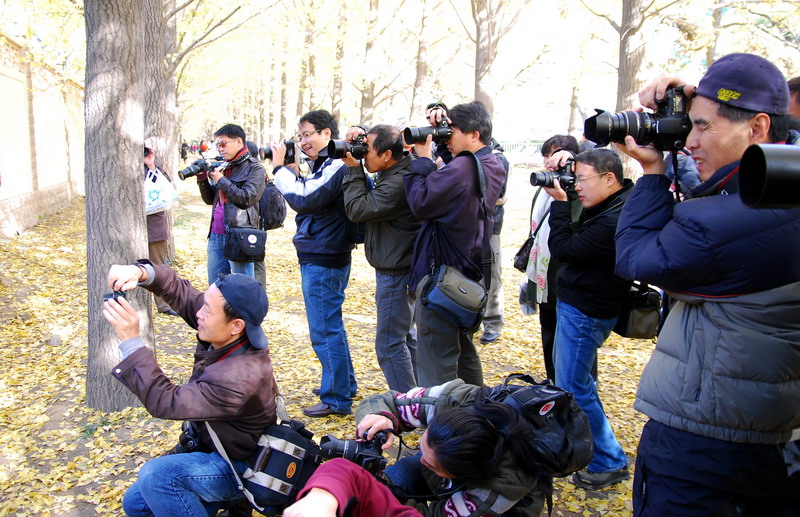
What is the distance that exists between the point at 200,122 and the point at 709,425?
251ft

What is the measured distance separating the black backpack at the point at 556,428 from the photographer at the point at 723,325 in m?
0.25

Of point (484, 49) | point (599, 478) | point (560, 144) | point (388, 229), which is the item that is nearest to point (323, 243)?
point (388, 229)

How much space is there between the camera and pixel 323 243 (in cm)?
401

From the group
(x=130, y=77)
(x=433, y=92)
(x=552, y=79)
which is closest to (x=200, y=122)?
(x=433, y=92)

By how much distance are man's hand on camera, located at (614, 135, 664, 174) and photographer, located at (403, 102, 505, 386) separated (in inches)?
56.6

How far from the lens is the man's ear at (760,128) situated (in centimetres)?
172

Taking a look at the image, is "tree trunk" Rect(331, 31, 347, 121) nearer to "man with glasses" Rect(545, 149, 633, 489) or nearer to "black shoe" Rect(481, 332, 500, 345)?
"black shoe" Rect(481, 332, 500, 345)

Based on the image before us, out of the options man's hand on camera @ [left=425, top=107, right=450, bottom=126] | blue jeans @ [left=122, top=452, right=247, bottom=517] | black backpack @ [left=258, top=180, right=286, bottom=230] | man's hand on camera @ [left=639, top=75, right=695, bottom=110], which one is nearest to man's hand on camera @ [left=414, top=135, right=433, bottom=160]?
man's hand on camera @ [left=425, top=107, right=450, bottom=126]

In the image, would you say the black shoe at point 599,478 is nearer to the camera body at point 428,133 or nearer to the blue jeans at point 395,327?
the blue jeans at point 395,327

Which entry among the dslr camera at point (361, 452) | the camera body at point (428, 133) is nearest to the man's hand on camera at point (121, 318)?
the dslr camera at point (361, 452)

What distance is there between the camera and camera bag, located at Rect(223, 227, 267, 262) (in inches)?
206

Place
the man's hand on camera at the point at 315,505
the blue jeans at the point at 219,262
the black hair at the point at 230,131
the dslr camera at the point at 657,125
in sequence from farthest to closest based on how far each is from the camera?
the blue jeans at the point at 219,262 → the black hair at the point at 230,131 → the dslr camera at the point at 657,125 → the man's hand on camera at the point at 315,505

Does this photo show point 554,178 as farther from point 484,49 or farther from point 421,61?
point 421,61

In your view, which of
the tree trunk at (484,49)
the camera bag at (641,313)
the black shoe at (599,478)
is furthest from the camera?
the tree trunk at (484,49)
